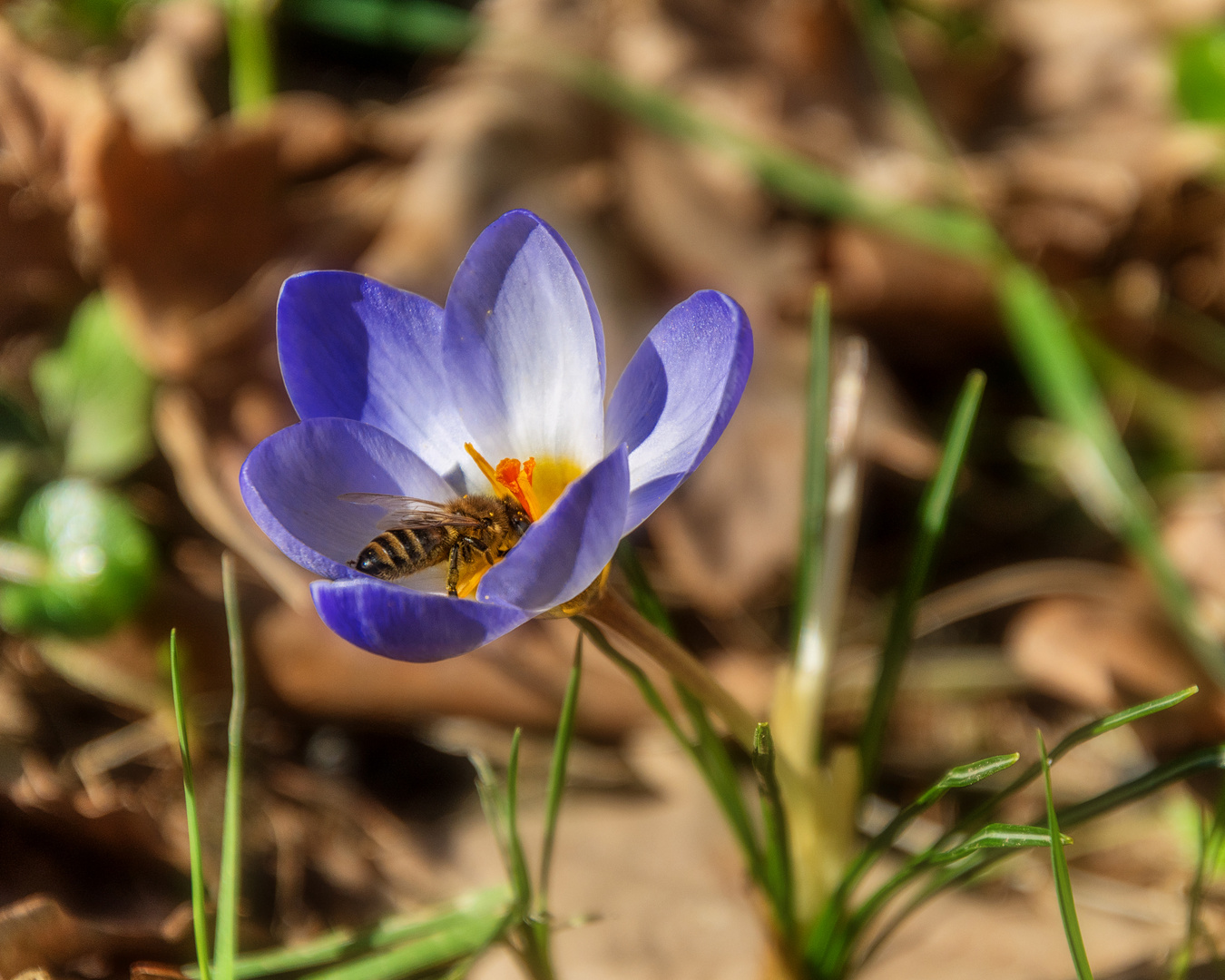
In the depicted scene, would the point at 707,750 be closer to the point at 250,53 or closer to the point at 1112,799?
the point at 1112,799

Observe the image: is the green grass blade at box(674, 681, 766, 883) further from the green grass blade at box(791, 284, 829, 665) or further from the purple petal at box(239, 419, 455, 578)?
the purple petal at box(239, 419, 455, 578)

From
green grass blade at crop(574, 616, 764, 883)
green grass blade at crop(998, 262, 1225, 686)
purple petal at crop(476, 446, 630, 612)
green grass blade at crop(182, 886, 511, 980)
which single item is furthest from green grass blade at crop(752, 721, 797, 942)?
green grass blade at crop(998, 262, 1225, 686)

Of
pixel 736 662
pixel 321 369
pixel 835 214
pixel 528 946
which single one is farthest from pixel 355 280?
pixel 835 214

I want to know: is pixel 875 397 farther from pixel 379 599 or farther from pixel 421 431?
pixel 379 599

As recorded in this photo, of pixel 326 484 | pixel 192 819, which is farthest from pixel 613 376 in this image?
pixel 192 819

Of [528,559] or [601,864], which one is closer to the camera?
[528,559]

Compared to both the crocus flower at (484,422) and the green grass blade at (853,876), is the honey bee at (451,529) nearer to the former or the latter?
the crocus flower at (484,422)

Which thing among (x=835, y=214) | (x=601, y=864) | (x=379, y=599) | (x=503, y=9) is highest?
(x=503, y=9)
